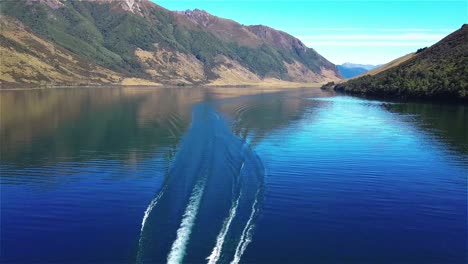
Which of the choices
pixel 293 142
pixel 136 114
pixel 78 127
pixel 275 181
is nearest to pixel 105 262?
pixel 275 181

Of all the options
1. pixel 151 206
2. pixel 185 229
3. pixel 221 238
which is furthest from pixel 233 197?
pixel 221 238

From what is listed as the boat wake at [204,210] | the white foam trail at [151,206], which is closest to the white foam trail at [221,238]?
the boat wake at [204,210]

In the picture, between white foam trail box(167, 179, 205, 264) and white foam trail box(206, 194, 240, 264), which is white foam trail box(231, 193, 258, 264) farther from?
white foam trail box(167, 179, 205, 264)

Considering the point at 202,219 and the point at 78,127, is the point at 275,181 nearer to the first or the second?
the point at 202,219

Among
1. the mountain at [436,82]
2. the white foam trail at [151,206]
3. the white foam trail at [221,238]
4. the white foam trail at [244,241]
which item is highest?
the mountain at [436,82]

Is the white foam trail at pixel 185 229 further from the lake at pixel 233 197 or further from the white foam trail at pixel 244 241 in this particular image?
the white foam trail at pixel 244 241

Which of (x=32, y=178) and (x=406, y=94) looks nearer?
(x=32, y=178)
